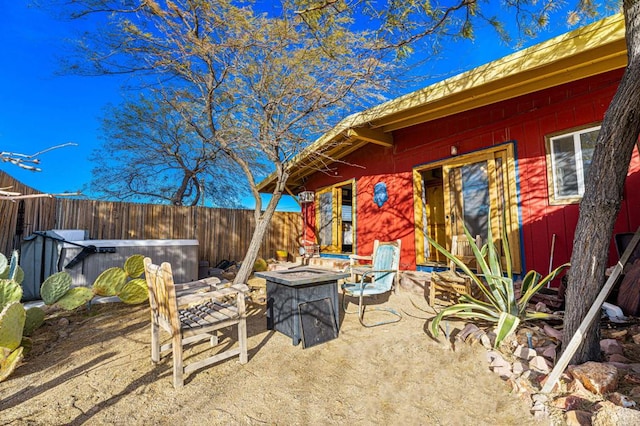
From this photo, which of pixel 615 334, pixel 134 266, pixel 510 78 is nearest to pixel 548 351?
pixel 615 334

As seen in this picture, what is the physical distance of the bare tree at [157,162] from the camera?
351 inches

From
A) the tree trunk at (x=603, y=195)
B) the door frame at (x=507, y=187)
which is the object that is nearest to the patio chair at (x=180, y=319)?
the tree trunk at (x=603, y=195)

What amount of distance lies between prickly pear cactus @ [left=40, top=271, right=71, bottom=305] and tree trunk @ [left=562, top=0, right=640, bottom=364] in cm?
→ 463

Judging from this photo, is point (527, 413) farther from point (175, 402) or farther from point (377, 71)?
point (377, 71)

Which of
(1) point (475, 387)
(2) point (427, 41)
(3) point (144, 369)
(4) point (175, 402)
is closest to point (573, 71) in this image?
(2) point (427, 41)

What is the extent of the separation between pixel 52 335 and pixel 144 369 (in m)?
1.60

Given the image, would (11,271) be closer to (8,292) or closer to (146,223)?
(8,292)

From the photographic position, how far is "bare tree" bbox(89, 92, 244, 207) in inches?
351

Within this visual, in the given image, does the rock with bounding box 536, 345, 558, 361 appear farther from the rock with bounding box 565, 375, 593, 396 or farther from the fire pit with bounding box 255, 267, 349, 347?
the fire pit with bounding box 255, 267, 349, 347

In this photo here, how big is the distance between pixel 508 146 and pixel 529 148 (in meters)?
0.27

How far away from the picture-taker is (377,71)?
444 cm

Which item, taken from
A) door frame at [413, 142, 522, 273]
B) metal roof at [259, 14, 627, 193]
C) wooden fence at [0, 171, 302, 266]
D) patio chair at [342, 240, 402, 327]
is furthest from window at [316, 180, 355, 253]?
patio chair at [342, 240, 402, 327]

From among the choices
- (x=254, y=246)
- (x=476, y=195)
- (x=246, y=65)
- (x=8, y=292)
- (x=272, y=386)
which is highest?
(x=246, y=65)

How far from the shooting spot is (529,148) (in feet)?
13.4
